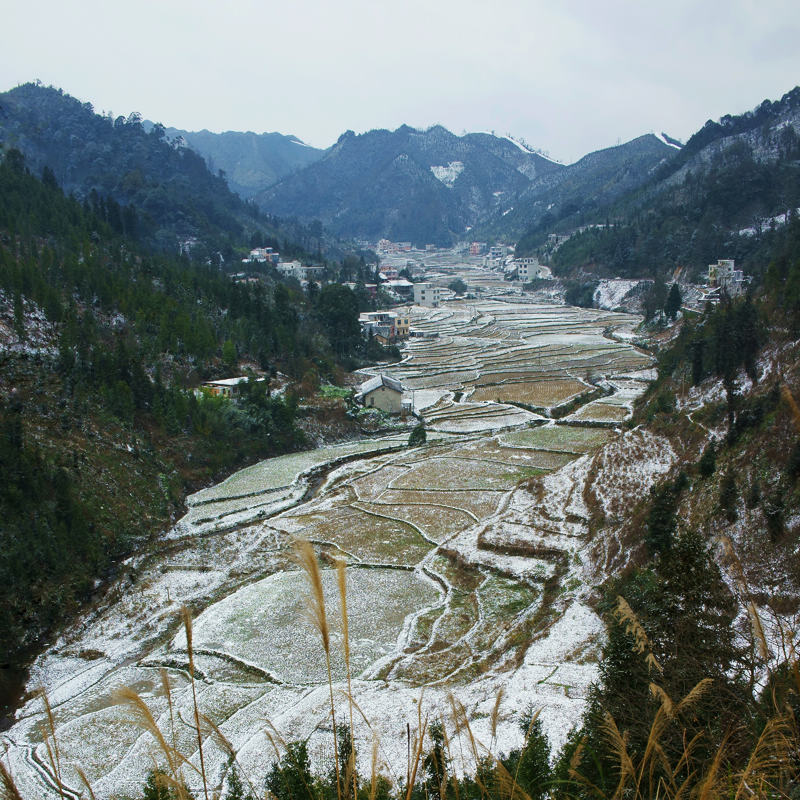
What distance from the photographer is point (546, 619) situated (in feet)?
54.4

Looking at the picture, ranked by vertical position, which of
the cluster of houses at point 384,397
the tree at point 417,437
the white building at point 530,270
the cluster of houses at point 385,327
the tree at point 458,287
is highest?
the white building at point 530,270

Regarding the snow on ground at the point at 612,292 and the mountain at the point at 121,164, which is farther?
the mountain at the point at 121,164

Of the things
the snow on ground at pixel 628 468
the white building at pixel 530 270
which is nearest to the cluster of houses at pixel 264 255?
the white building at pixel 530 270

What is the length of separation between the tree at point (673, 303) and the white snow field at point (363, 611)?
29.2m

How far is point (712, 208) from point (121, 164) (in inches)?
3370

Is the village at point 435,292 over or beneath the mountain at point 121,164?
beneath

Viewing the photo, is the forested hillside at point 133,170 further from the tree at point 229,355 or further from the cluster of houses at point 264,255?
the tree at point 229,355

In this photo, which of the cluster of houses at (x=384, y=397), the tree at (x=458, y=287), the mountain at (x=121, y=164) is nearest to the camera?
the cluster of houses at (x=384, y=397)

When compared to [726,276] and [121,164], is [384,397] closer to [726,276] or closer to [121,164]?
[726,276]

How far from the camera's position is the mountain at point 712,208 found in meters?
75.6

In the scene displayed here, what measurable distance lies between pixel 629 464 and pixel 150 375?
77.2ft

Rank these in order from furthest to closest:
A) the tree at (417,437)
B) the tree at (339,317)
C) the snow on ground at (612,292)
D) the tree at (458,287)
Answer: the tree at (458,287) → the snow on ground at (612,292) → the tree at (339,317) → the tree at (417,437)

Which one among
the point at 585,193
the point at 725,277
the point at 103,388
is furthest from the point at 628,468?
the point at 585,193

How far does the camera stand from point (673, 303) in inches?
2366
